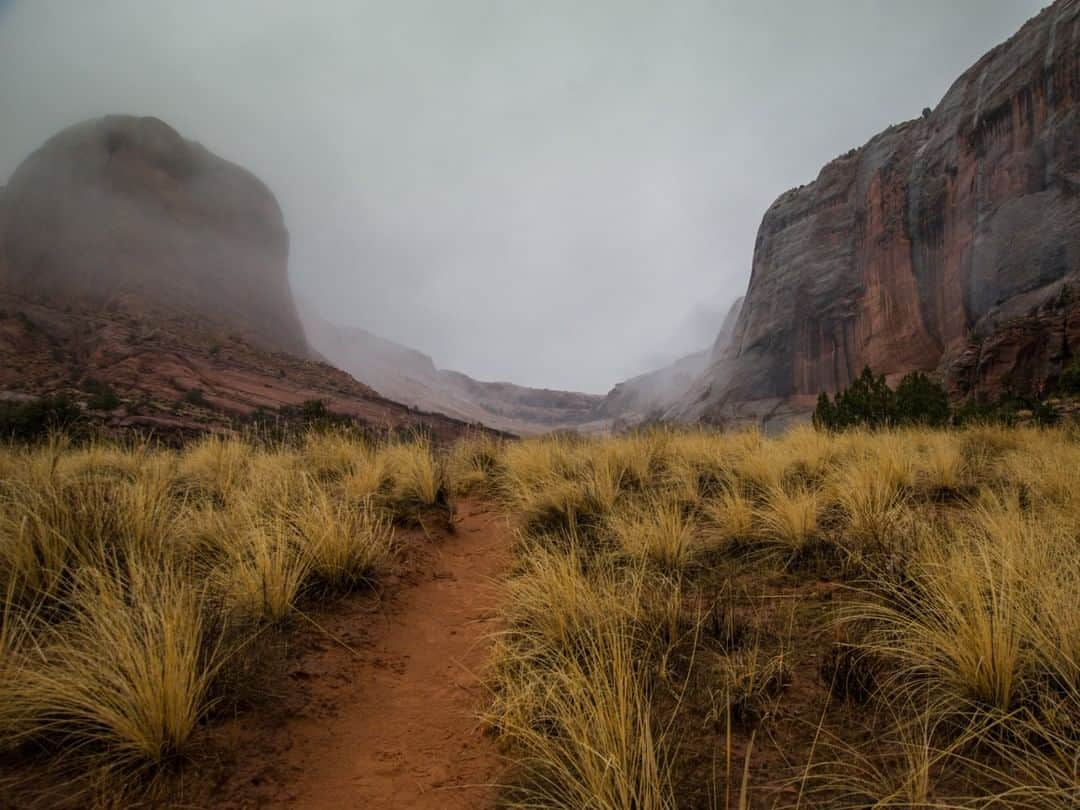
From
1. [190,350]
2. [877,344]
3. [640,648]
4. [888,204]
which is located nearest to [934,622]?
[640,648]

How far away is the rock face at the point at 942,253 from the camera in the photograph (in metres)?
28.4

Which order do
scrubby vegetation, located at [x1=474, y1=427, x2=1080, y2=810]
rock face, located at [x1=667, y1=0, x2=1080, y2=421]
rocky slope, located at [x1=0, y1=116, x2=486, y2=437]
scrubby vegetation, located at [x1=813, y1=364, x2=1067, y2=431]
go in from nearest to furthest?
scrubby vegetation, located at [x1=474, y1=427, x2=1080, y2=810]
scrubby vegetation, located at [x1=813, y1=364, x2=1067, y2=431]
rock face, located at [x1=667, y1=0, x2=1080, y2=421]
rocky slope, located at [x1=0, y1=116, x2=486, y2=437]

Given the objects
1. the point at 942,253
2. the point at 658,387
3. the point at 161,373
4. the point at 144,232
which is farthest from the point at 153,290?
the point at 658,387

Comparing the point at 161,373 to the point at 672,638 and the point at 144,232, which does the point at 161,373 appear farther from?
the point at 672,638

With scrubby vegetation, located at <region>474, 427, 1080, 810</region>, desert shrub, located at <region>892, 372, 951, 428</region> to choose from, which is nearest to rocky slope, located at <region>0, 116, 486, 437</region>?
scrubby vegetation, located at <region>474, 427, 1080, 810</region>

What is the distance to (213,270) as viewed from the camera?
65625 mm

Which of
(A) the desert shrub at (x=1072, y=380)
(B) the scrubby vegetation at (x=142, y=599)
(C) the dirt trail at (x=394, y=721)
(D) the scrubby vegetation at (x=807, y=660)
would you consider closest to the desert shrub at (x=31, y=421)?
(B) the scrubby vegetation at (x=142, y=599)

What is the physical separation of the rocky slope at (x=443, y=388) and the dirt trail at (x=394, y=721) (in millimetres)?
96863

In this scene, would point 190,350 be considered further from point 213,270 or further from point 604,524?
point 604,524

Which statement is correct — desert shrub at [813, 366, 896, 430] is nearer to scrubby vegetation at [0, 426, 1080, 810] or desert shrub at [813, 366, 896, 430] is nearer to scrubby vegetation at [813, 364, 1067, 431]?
scrubby vegetation at [813, 364, 1067, 431]

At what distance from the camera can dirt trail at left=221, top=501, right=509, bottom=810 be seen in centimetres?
188

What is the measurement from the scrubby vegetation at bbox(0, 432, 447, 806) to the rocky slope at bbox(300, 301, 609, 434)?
3799 inches

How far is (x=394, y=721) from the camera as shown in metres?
2.37

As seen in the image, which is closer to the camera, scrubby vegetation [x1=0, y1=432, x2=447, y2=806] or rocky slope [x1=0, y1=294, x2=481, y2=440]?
scrubby vegetation [x1=0, y1=432, x2=447, y2=806]
